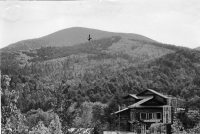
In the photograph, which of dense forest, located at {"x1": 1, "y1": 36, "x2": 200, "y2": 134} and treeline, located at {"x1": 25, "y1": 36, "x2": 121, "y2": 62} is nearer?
dense forest, located at {"x1": 1, "y1": 36, "x2": 200, "y2": 134}

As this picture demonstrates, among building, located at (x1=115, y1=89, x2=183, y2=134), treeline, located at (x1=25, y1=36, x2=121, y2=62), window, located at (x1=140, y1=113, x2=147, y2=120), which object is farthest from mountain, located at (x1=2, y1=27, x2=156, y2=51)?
window, located at (x1=140, y1=113, x2=147, y2=120)

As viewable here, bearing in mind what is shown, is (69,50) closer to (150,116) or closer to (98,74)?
(98,74)

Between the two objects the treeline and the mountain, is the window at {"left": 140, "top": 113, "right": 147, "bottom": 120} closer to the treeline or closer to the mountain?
the mountain

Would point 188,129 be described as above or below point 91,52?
below

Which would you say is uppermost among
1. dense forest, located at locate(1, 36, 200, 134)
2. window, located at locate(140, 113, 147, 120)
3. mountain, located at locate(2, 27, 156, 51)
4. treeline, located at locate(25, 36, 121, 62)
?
mountain, located at locate(2, 27, 156, 51)

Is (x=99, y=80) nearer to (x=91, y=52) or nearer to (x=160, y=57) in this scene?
(x=91, y=52)

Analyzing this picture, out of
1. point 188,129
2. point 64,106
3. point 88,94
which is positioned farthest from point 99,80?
A: point 64,106
